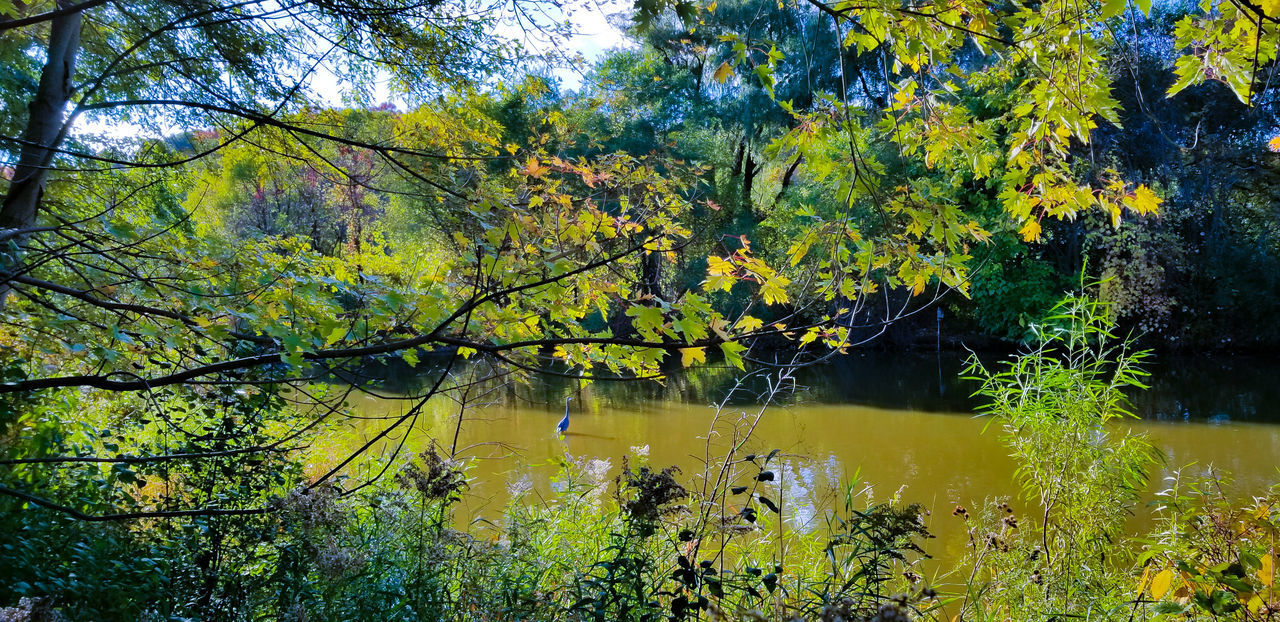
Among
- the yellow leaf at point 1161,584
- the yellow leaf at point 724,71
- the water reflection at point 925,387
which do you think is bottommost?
the yellow leaf at point 1161,584

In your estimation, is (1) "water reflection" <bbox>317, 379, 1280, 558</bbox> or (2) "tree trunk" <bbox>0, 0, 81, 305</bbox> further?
(1) "water reflection" <bbox>317, 379, 1280, 558</bbox>

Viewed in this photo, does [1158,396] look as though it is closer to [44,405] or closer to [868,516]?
[868,516]

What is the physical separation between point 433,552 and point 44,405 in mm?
1845

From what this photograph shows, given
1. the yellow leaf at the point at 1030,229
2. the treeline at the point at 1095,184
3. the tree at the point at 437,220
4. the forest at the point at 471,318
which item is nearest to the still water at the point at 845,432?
the forest at the point at 471,318

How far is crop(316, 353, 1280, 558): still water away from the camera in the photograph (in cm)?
497

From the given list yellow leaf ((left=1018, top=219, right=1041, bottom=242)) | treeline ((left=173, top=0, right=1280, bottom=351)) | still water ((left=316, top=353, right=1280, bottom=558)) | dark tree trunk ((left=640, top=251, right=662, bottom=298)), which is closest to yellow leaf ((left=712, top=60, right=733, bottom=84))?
dark tree trunk ((left=640, top=251, right=662, bottom=298))

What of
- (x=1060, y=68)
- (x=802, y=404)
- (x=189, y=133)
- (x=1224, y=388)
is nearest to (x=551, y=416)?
(x=802, y=404)

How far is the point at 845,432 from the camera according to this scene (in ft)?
24.4

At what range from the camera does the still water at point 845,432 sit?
4.97m

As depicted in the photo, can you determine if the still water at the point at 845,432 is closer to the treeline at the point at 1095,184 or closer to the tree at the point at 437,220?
the treeline at the point at 1095,184

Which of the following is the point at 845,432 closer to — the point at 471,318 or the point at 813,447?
the point at 813,447

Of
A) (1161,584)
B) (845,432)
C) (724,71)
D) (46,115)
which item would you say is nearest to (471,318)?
(724,71)

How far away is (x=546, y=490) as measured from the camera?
540 centimetres

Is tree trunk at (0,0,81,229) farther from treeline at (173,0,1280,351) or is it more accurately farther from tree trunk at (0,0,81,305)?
treeline at (173,0,1280,351)
